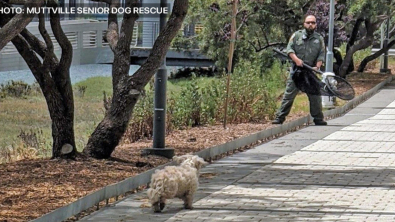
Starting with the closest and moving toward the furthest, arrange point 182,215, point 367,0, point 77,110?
point 182,215, point 77,110, point 367,0

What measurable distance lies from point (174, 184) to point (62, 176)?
2344 millimetres

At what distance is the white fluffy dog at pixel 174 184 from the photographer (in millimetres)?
10000

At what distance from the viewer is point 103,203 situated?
1080 centimetres

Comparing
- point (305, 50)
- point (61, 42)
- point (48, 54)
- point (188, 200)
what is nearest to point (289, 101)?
point (305, 50)

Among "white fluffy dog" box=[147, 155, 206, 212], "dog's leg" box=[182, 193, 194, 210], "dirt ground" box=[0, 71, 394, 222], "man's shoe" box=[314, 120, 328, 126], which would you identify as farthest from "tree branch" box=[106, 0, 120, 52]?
"man's shoe" box=[314, 120, 328, 126]

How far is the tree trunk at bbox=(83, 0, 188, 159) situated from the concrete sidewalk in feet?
4.36

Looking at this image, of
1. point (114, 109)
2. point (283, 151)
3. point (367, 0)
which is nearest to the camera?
point (114, 109)

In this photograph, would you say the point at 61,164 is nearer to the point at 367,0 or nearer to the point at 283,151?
the point at 283,151

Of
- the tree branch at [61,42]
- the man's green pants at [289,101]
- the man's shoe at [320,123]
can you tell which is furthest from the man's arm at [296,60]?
the tree branch at [61,42]

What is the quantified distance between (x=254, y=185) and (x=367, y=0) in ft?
53.9

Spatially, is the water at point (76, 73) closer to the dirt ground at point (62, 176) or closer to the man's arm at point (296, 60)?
the man's arm at point (296, 60)

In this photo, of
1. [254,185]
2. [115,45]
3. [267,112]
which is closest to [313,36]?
[267,112]

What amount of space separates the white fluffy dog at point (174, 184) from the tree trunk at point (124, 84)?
2.92 meters

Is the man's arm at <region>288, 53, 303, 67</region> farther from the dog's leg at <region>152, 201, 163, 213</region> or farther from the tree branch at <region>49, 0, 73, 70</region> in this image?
the dog's leg at <region>152, 201, 163, 213</region>
